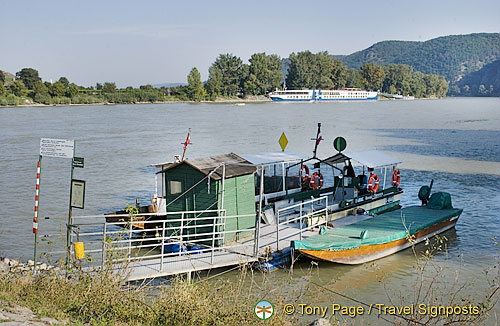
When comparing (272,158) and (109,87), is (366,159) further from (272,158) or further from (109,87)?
(109,87)

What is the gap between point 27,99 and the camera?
4722 inches

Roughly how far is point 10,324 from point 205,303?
264cm

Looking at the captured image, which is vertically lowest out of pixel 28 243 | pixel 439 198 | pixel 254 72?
pixel 28 243

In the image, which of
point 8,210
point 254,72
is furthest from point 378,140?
point 254,72

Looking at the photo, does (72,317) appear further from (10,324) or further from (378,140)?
(378,140)

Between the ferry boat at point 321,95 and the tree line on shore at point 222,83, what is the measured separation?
502 cm

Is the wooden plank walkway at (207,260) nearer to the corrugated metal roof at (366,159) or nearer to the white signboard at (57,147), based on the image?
the white signboard at (57,147)

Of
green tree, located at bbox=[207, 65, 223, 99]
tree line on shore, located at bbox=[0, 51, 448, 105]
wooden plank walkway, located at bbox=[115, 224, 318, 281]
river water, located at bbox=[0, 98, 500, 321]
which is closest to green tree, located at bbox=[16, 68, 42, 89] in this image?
tree line on shore, located at bbox=[0, 51, 448, 105]

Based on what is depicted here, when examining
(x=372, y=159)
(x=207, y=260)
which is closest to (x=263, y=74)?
(x=372, y=159)

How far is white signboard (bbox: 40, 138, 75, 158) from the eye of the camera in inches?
423

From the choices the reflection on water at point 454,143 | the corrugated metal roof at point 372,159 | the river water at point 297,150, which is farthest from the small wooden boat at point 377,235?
the reflection on water at point 454,143

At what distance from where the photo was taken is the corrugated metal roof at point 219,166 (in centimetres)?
1481

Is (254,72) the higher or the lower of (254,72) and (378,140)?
the higher

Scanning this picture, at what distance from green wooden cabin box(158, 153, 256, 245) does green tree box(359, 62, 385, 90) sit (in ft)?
583
